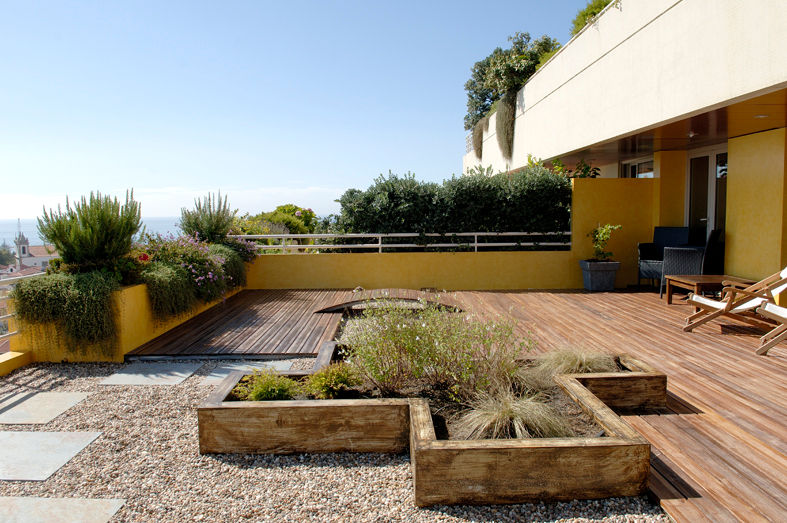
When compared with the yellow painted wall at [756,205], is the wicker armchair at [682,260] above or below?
below

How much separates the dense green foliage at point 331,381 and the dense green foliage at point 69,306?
8.70ft

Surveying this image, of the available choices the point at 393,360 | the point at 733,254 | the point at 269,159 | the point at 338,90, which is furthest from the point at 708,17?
the point at 269,159

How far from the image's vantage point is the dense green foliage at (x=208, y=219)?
7988 mm

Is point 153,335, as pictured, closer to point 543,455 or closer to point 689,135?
point 543,455

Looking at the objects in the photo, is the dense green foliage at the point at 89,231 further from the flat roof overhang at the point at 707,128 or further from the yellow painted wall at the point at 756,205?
the yellow painted wall at the point at 756,205

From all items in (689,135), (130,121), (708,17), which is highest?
(130,121)

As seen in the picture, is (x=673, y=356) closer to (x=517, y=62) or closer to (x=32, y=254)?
(x=32, y=254)

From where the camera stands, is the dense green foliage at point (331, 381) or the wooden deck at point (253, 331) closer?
the dense green foliage at point (331, 381)

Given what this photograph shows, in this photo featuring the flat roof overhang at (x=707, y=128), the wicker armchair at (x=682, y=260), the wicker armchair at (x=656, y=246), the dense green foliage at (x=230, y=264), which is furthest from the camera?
the wicker armchair at (x=656, y=246)

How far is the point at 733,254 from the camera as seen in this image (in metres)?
6.91

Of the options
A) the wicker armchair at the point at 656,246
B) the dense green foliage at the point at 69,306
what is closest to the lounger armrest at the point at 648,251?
the wicker armchair at the point at 656,246

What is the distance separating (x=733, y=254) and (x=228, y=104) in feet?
46.6

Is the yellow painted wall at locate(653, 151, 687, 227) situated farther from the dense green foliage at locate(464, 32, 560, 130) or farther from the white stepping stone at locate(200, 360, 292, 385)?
the white stepping stone at locate(200, 360, 292, 385)

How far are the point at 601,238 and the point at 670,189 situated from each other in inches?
67.5
